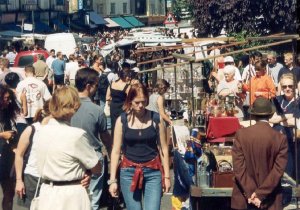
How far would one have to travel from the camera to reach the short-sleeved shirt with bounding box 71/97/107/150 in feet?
29.9

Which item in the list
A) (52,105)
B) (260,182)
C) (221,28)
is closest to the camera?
(52,105)

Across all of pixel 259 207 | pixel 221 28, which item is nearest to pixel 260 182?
pixel 259 207

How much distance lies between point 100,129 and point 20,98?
187 inches

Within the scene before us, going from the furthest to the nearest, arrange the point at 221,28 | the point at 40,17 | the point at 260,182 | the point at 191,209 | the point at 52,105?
the point at 40,17 → the point at 221,28 → the point at 191,209 → the point at 260,182 → the point at 52,105

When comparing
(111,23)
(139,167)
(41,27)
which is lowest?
(139,167)

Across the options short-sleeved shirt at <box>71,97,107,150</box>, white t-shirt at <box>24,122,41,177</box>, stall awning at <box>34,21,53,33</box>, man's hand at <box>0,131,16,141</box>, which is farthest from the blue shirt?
stall awning at <box>34,21,53,33</box>

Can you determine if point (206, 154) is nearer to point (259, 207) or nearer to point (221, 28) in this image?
point (259, 207)

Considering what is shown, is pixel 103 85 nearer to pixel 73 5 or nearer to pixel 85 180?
pixel 85 180

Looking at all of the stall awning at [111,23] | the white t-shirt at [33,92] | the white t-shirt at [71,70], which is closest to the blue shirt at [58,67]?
the white t-shirt at [71,70]

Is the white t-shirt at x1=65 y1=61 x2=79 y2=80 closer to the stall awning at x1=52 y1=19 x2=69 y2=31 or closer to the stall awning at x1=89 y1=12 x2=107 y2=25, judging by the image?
the stall awning at x1=52 y1=19 x2=69 y2=31

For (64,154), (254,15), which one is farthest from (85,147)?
(254,15)

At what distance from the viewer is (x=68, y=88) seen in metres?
7.54

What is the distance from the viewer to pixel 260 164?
A: 818cm

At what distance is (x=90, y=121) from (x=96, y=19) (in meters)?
74.4
